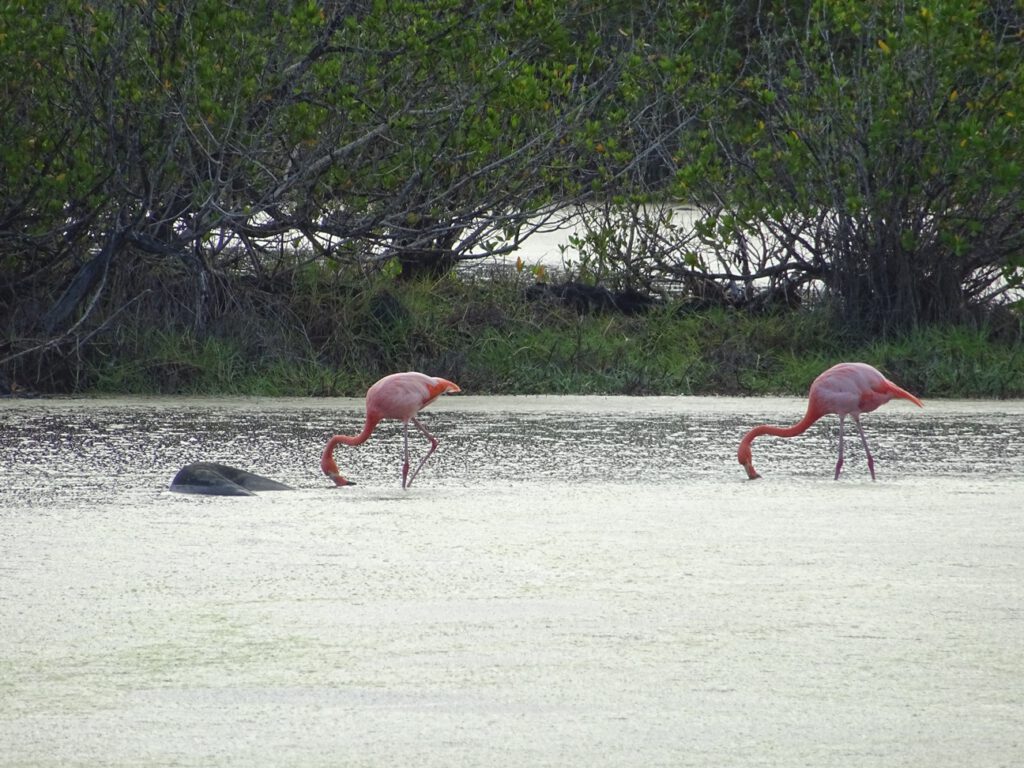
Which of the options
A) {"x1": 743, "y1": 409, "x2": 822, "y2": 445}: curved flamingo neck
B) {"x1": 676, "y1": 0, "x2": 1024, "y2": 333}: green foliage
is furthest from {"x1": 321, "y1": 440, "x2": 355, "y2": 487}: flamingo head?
{"x1": 676, "y1": 0, "x2": 1024, "y2": 333}: green foliage

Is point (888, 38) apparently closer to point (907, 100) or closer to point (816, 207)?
point (907, 100)

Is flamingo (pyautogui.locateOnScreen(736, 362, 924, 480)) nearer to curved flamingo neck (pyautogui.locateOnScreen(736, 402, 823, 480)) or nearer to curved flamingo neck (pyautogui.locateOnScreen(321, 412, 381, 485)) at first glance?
curved flamingo neck (pyautogui.locateOnScreen(736, 402, 823, 480))

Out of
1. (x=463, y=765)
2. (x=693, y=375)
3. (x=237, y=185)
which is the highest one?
(x=237, y=185)

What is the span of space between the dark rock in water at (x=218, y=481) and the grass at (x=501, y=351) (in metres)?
3.07

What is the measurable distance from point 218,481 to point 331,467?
45 centimetres

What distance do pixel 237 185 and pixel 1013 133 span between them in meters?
4.51

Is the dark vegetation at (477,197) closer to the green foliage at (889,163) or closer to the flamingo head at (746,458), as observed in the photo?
the green foliage at (889,163)

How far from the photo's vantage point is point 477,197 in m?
11.2

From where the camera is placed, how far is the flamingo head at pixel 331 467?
705 cm

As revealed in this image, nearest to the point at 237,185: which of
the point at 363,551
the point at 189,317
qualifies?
the point at 189,317

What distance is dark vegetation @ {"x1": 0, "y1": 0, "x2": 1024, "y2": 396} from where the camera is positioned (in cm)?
1009

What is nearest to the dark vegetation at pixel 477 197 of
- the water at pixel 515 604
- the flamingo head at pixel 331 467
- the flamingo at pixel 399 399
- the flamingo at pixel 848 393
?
the water at pixel 515 604

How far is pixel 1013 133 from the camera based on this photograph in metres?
11.0

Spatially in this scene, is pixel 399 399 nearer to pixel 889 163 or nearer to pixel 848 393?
pixel 848 393
